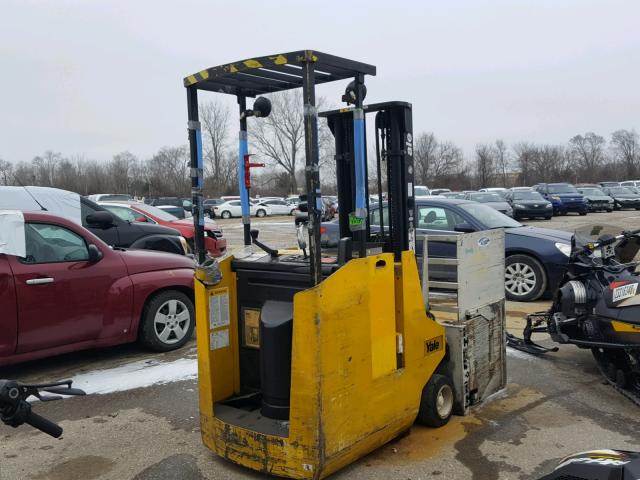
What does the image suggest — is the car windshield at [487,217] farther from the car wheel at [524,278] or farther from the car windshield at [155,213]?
the car windshield at [155,213]

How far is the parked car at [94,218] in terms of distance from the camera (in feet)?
32.2

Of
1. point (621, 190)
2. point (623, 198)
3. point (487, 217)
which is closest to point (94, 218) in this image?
point (487, 217)

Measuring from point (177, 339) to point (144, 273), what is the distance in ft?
2.84

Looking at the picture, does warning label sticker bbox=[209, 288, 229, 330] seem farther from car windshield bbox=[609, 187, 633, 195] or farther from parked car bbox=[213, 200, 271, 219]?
parked car bbox=[213, 200, 271, 219]

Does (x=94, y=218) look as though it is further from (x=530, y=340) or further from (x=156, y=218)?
(x=530, y=340)

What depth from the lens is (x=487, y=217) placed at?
9289mm

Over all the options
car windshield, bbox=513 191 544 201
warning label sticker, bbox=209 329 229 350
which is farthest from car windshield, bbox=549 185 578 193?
warning label sticker, bbox=209 329 229 350

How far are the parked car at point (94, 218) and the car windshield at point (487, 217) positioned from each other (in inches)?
195

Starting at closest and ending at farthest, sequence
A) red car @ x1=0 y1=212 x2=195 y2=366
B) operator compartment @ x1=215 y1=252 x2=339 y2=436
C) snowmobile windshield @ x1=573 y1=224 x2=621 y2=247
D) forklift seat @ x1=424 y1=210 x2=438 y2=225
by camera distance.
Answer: operator compartment @ x1=215 y1=252 x2=339 y2=436 → red car @ x1=0 y1=212 x2=195 y2=366 → snowmobile windshield @ x1=573 y1=224 x2=621 y2=247 → forklift seat @ x1=424 y1=210 x2=438 y2=225

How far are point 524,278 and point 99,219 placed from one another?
280 inches

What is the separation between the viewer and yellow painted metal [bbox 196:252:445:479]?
323cm

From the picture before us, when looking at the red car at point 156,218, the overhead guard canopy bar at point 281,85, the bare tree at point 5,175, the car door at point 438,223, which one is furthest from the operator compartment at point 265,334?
the bare tree at point 5,175

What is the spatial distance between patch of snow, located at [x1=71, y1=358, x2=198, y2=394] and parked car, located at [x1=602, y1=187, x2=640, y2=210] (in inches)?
1386

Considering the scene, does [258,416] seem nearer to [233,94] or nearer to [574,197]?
[233,94]
